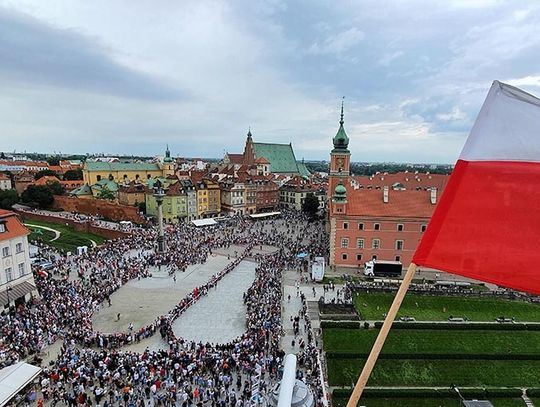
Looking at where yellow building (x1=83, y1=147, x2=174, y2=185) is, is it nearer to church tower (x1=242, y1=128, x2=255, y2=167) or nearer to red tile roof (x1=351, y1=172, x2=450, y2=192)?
church tower (x1=242, y1=128, x2=255, y2=167)

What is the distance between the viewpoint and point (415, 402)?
63.9 ft

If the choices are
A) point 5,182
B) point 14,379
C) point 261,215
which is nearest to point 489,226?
point 14,379

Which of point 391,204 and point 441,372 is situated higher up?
point 391,204

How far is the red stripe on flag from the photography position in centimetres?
479

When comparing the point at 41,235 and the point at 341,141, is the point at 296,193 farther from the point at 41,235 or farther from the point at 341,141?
the point at 41,235

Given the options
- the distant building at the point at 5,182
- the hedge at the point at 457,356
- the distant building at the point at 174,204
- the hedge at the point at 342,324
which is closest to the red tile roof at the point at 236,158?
the distant building at the point at 174,204

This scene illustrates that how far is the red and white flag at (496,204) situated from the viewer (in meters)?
4.70

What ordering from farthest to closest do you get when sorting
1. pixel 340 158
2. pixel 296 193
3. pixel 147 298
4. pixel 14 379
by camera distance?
pixel 296 193
pixel 340 158
pixel 147 298
pixel 14 379

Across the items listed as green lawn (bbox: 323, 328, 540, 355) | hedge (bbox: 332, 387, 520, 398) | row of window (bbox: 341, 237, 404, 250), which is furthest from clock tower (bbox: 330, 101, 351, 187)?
hedge (bbox: 332, 387, 520, 398)

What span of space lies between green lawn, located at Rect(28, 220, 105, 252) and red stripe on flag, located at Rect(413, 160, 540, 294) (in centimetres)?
4903

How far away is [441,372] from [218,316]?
15.0 m

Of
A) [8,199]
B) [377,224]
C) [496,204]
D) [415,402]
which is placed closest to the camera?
[496,204]

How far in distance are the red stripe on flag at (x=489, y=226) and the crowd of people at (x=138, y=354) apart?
46.8 ft

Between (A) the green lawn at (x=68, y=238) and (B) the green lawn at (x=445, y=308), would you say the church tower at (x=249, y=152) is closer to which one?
(A) the green lawn at (x=68, y=238)
